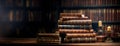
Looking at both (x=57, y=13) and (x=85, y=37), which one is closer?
(x=85, y=37)

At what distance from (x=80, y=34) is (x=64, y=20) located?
1.09 ft

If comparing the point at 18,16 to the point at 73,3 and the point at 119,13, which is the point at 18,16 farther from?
the point at 119,13

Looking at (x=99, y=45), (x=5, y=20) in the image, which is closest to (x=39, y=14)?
(x=5, y=20)

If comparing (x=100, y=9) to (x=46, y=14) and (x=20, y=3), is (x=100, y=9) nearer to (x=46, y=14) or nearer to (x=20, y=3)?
(x=46, y=14)

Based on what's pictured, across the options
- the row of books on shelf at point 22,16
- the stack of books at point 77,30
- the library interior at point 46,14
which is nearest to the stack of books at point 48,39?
the stack of books at point 77,30

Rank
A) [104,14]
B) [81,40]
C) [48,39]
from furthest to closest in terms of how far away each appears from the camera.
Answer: [104,14] < [81,40] < [48,39]

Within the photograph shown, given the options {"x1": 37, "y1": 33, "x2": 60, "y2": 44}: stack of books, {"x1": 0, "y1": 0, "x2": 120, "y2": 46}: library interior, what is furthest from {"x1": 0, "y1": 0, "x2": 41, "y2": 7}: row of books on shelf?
{"x1": 37, "y1": 33, "x2": 60, "y2": 44}: stack of books

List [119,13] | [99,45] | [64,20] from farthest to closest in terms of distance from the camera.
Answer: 1. [119,13]
2. [64,20]
3. [99,45]

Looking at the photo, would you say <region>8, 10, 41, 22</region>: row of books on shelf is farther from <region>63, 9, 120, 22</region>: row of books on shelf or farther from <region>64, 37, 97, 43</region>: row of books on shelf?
<region>64, 37, 97, 43</region>: row of books on shelf

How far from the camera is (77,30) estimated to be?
2953 millimetres

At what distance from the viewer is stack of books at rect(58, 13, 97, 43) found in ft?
9.42

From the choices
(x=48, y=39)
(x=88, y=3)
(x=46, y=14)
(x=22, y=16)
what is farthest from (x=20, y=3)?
(x=48, y=39)

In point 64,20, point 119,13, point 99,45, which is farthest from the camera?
point 119,13

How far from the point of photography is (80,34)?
9.48ft
